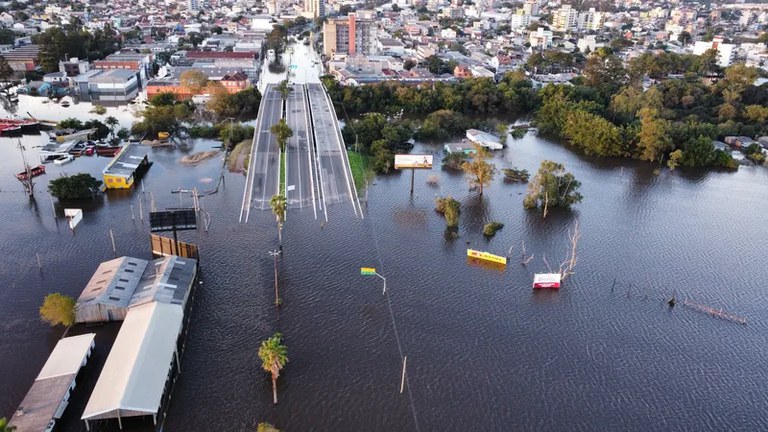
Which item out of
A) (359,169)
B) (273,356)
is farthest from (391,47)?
(273,356)

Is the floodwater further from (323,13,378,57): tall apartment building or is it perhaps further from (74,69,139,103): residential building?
(323,13,378,57): tall apartment building

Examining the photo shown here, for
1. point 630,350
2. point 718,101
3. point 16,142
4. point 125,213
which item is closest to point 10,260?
point 125,213

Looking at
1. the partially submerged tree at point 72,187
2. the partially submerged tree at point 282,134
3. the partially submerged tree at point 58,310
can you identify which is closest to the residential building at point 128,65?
the partially submerged tree at point 282,134

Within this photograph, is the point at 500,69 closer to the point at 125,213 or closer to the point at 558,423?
the point at 125,213

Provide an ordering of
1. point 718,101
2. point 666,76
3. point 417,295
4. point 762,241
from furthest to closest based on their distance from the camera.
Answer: point 666,76, point 718,101, point 762,241, point 417,295

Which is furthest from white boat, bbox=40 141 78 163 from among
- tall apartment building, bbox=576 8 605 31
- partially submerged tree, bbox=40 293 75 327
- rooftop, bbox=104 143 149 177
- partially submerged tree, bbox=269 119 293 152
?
tall apartment building, bbox=576 8 605 31

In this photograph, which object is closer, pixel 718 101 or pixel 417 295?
pixel 417 295

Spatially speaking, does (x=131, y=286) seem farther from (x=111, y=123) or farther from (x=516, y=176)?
(x=111, y=123)
